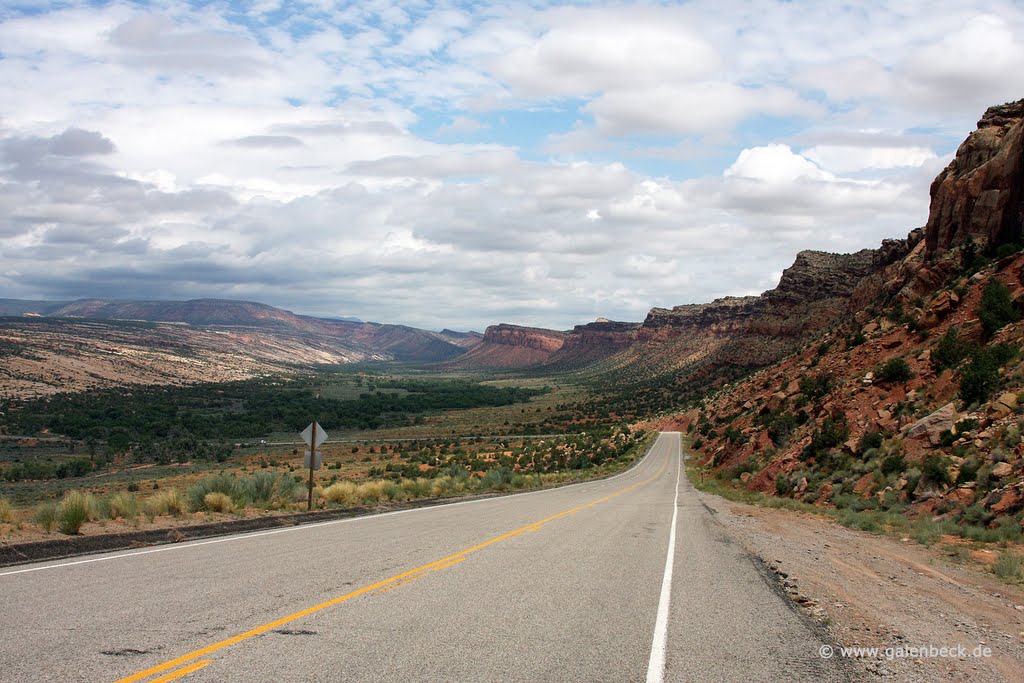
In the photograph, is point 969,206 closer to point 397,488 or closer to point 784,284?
point 397,488

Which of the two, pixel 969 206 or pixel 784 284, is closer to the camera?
pixel 969 206

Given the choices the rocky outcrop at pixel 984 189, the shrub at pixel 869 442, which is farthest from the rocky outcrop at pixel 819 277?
the shrub at pixel 869 442

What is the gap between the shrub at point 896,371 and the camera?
1236 inches

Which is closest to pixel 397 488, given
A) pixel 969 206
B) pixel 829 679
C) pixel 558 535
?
pixel 558 535

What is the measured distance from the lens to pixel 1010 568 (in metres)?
11.4

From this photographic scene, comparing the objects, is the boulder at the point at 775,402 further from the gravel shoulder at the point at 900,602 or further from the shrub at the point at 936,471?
the gravel shoulder at the point at 900,602

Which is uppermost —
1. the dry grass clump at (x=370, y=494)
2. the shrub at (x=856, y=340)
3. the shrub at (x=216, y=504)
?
the shrub at (x=856, y=340)

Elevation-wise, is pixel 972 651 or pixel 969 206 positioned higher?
pixel 969 206

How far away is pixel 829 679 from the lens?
19.2 ft

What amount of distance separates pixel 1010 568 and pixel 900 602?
3.86 metres

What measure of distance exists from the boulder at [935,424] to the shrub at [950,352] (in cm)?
471

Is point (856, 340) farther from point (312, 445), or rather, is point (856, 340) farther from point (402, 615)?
point (402, 615)

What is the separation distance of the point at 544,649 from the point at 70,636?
418 centimetres

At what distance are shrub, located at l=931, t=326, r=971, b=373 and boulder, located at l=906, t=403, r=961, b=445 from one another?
471 centimetres
